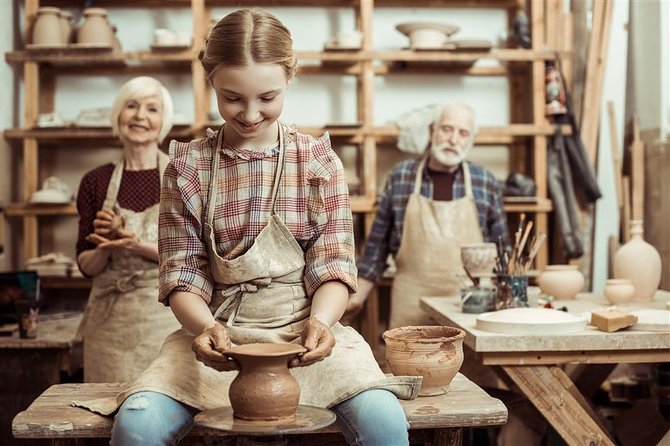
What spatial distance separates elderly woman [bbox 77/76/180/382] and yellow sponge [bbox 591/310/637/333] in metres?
1.76

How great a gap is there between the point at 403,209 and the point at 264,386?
112 inches

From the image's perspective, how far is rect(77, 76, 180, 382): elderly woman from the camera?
3729 millimetres

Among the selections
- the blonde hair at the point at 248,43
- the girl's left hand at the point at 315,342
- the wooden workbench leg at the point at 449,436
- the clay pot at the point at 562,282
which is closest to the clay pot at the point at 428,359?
the wooden workbench leg at the point at 449,436

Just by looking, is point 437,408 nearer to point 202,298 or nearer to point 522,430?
point 202,298

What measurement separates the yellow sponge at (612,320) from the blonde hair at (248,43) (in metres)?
1.51

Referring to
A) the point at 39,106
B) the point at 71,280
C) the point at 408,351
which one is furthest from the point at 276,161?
the point at 39,106

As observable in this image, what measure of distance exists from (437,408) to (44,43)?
4011mm

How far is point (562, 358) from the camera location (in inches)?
121

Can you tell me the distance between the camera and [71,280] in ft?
18.2

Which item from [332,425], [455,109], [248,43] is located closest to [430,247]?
[455,109]

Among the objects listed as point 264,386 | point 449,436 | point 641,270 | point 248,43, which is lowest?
point 449,436

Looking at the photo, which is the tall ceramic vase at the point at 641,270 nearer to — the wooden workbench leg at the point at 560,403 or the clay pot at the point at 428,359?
the wooden workbench leg at the point at 560,403

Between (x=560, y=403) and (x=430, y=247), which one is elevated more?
(x=430, y=247)

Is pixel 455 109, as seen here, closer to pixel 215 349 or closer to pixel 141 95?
pixel 141 95
